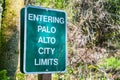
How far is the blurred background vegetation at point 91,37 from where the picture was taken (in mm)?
7715

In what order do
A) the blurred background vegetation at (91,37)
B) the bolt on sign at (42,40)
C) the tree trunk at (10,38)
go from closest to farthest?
the bolt on sign at (42,40) < the tree trunk at (10,38) < the blurred background vegetation at (91,37)

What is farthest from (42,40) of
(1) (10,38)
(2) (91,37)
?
(2) (91,37)

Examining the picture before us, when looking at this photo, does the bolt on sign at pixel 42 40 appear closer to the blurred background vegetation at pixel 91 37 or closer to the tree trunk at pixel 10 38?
the tree trunk at pixel 10 38

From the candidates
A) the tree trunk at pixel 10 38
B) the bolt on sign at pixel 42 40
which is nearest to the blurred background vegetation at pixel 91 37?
the tree trunk at pixel 10 38

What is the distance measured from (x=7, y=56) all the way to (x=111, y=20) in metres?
4.90

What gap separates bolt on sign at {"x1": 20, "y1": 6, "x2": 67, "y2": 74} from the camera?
9.87 feet

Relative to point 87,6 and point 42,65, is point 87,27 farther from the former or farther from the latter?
point 42,65

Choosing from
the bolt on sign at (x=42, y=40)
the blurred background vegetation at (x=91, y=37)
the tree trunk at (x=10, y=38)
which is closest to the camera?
the bolt on sign at (x=42, y=40)

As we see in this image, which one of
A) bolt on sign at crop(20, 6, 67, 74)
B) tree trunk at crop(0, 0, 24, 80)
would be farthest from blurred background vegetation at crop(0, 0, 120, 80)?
bolt on sign at crop(20, 6, 67, 74)

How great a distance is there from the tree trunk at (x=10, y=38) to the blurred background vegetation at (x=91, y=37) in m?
1.41

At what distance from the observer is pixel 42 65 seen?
310 cm

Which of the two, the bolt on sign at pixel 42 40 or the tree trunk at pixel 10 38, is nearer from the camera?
the bolt on sign at pixel 42 40

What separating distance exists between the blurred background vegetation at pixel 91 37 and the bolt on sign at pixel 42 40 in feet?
12.6

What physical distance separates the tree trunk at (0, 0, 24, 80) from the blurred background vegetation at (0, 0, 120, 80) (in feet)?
4.62
